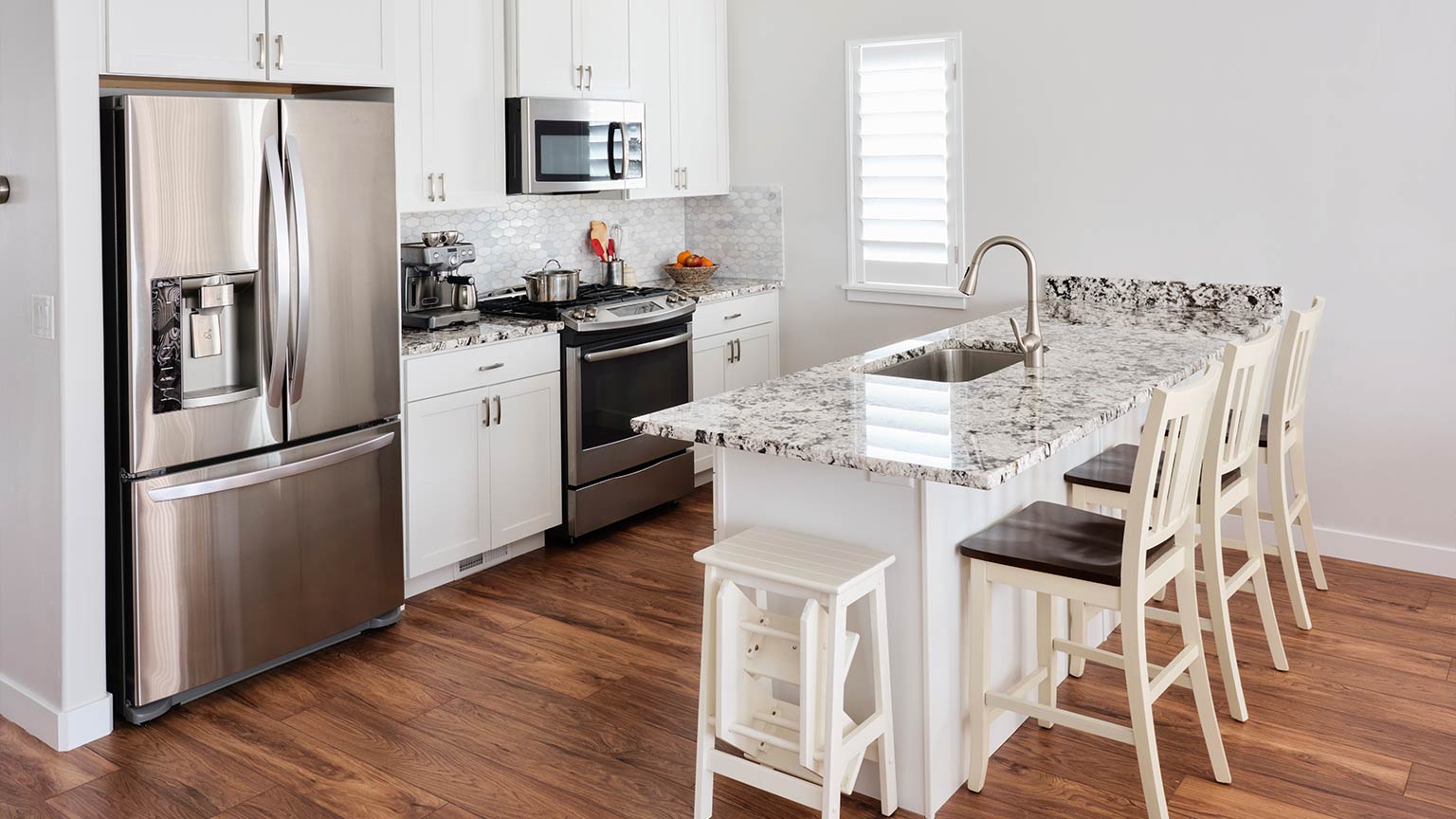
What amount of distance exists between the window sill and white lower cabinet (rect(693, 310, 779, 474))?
473mm

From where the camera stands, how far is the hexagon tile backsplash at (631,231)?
482 cm

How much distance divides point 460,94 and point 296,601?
1.89 metres

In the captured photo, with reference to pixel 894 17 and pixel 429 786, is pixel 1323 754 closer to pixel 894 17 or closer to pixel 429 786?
pixel 429 786

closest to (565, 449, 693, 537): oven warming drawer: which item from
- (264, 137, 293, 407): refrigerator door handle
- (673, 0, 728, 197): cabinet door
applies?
(673, 0, 728, 197): cabinet door

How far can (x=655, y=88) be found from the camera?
515 centimetres

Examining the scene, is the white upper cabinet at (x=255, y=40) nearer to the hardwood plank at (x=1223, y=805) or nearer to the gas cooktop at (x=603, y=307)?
the gas cooktop at (x=603, y=307)

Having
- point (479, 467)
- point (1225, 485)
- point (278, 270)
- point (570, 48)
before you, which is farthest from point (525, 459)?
point (1225, 485)

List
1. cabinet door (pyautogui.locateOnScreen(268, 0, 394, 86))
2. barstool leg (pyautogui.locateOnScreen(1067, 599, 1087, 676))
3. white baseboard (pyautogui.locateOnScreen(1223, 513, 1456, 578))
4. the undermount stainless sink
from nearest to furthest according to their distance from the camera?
barstool leg (pyautogui.locateOnScreen(1067, 599, 1087, 676)), cabinet door (pyautogui.locateOnScreen(268, 0, 394, 86)), the undermount stainless sink, white baseboard (pyautogui.locateOnScreen(1223, 513, 1456, 578))

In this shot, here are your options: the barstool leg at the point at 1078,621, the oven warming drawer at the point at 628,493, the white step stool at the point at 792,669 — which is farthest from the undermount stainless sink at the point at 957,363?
the oven warming drawer at the point at 628,493

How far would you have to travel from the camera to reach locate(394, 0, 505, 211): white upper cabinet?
13.1 feet

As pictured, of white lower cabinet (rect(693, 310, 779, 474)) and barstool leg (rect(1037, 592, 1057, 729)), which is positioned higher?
white lower cabinet (rect(693, 310, 779, 474))

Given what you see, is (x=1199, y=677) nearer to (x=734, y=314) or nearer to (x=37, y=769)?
(x=37, y=769)

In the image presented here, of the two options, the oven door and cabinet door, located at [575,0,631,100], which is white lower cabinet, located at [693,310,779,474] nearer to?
the oven door

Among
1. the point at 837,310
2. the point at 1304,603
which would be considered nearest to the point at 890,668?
the point at 1304,603
